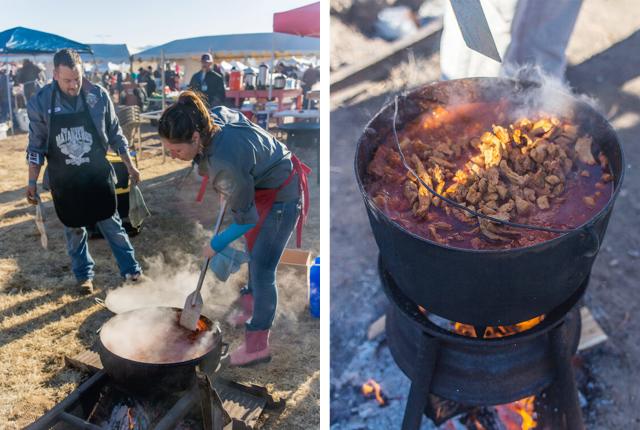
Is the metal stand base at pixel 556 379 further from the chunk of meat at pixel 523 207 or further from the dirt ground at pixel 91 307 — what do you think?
the dirt ground at pixel 91 307

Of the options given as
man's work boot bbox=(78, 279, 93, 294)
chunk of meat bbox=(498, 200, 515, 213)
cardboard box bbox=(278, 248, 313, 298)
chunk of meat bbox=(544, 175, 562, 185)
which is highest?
chunk of meat bbox=(544, 175, 562, 185)

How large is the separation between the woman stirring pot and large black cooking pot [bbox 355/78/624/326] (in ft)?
1.93

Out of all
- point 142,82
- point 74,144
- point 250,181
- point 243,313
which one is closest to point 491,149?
point 250,181

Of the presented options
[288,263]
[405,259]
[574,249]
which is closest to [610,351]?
[574,249]

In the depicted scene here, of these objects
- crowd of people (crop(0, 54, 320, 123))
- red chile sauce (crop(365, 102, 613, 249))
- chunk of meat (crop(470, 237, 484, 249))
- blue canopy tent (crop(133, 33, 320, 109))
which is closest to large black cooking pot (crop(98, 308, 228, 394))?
red chile sauce (crop(365, 102, 613, 249))

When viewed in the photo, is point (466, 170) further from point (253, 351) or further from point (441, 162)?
point (253, 351)

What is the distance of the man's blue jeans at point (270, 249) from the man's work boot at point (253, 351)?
6.5 inches

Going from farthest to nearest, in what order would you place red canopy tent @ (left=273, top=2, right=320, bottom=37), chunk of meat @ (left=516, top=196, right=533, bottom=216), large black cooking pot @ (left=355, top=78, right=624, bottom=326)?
red canopy tent @ (left=273, top=2, right=320, bottom=37)
chunk of meat @ (left=516, top=196, right=533, bottom=216)
large black cooking pot @ (left=355, top=78, right=624, bottom=326)

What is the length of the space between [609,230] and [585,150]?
1689 mm

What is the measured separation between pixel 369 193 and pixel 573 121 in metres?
0.82

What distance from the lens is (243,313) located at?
337 centimetres

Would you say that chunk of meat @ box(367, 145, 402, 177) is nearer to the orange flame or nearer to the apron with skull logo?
the orange flame

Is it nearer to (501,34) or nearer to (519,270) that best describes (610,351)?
(519,270)

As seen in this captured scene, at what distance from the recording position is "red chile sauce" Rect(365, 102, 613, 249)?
169 cm
